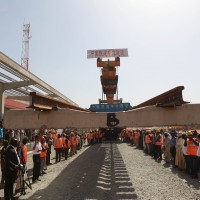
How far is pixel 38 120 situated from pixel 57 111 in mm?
777

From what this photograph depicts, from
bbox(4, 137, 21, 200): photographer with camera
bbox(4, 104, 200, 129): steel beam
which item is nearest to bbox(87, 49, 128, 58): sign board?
bbox(4, 104, 200, 129): steel beam

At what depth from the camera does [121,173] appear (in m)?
12.6

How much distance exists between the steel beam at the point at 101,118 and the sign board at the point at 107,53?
1271cm

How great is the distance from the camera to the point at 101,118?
400 inches

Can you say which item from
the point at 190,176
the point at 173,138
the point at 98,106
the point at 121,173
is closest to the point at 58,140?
the point at 98,106

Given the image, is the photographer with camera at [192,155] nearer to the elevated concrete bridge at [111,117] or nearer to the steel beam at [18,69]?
the elevated concrete bridge at [111,117]

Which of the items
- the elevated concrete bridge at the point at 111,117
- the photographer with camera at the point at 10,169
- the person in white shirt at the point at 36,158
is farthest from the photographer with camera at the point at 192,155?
the photographer with camera at the point at 10,169

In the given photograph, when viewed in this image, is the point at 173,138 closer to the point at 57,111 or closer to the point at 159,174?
the point at 159,174

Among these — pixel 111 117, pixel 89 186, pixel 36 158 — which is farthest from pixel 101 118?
pixel 36 158

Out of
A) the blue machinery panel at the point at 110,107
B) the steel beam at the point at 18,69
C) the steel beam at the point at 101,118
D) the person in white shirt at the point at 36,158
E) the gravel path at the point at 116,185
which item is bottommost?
the gravel path at the point at 116,185

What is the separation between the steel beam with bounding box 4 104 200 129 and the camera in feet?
32.7

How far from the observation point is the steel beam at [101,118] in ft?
32.7

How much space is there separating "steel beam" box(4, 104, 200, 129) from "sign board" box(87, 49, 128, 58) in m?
12.7

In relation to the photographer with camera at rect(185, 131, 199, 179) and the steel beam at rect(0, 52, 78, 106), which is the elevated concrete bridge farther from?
the steel beam at rect(0, 52, 78, 106)
